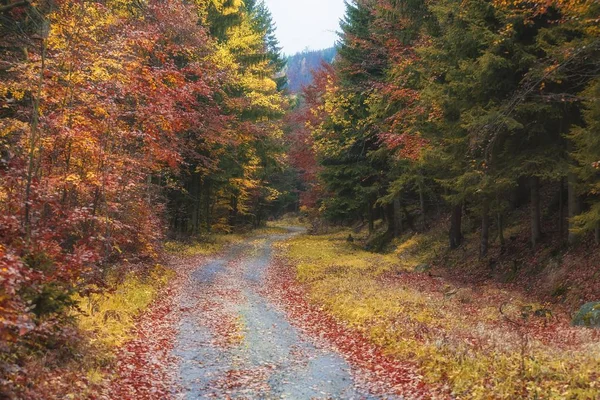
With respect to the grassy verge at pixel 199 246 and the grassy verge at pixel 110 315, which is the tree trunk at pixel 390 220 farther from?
the grassy verge at pixel 110 315

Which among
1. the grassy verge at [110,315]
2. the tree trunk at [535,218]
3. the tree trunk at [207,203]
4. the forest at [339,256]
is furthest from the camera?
the tree trunk at [207,203]

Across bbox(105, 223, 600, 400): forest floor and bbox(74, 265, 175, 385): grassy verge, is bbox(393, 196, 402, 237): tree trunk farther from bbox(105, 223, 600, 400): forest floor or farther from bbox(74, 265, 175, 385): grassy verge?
bbox(74, 265, 175, 385): grassy verge

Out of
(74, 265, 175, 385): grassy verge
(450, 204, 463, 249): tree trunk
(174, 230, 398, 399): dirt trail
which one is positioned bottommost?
(174, 230, 398, 399): dirt trail

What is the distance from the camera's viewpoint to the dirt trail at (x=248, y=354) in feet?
26.9

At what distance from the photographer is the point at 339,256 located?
2594 cm

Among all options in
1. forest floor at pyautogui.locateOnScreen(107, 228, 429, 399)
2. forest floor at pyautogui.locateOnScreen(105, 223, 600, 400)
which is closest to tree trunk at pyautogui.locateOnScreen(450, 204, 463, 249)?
forest floor at pyautogui.locateOnScreen(105, 223, 600, 400)

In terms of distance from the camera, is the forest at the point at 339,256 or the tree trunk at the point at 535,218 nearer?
the forest at the point at 339,256

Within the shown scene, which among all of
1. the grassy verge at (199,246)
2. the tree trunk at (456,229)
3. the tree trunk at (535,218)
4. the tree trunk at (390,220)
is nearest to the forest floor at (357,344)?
the tree trunk at (535,218)

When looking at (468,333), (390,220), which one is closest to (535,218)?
(468,333)

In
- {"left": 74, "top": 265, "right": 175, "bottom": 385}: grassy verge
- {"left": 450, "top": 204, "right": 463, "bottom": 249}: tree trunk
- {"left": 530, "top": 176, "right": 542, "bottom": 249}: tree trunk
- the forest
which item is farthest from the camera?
{"left": 450, "top": 204, "right": 463, "bottom": 249}: tree trunk

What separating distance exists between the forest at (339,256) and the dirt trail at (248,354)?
0.10 metres

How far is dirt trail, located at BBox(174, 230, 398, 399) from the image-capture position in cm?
821

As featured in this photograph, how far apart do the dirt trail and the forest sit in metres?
0.10

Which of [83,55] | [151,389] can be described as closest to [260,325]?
[151,389]
